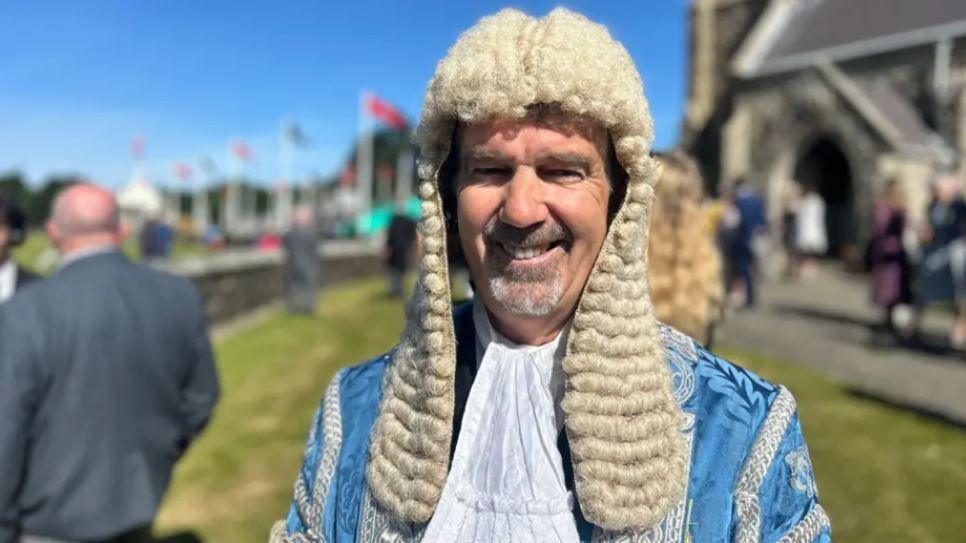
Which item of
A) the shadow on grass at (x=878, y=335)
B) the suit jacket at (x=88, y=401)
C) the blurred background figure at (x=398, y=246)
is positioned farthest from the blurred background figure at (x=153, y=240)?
the suit jacket at (x=88, y=401)

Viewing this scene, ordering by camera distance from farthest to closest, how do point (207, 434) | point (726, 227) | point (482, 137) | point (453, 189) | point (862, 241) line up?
point (862, 241), point (726, 227), point (207, 434), point (453, 189), point (482, 137)

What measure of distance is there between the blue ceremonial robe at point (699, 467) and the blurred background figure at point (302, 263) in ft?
36.1

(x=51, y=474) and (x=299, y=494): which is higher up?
(x=299, y=494)

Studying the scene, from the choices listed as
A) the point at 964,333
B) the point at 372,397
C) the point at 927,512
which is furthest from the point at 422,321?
the point at 964,333

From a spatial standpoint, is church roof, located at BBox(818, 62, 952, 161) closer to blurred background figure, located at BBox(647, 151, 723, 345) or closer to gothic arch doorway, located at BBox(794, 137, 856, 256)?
gothic arch doorway, located at BBox(794, 137, 856, 256)

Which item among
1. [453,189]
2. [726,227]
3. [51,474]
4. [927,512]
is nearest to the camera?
[453,189]

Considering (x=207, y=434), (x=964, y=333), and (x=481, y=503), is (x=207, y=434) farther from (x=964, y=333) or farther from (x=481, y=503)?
(x=964, y=333)

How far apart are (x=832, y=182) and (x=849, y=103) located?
8.84ft

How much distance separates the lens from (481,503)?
5.62ft

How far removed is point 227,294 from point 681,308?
989cm

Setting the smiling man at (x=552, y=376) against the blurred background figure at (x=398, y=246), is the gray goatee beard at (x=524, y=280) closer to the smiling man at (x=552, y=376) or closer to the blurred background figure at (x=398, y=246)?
the smiling man at (x=552, y=376)

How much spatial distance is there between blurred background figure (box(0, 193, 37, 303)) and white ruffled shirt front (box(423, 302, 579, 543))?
3.54 m

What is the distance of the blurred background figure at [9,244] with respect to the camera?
437cm

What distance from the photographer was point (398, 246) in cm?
1420
